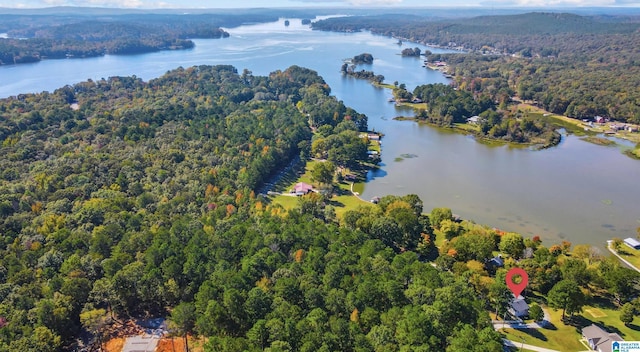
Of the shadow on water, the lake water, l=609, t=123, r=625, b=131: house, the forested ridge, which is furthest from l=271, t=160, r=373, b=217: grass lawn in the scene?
Answer: the forested ridge

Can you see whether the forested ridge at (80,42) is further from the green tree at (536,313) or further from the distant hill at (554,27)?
the green tree at (536,313)

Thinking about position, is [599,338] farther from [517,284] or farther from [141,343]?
[141,343]

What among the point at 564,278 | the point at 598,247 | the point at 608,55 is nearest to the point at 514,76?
the point at 608,55

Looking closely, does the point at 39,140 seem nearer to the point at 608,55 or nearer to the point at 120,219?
Answer: the point at 120,219

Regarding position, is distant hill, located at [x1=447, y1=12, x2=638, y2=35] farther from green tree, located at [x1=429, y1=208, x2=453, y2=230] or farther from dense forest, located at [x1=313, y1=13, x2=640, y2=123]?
green tree, located at [x1=429, y1=208, x2=453, y2=230]

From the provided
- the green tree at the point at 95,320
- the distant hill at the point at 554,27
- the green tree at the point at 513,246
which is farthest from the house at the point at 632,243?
the distant hill at the point at 554,27

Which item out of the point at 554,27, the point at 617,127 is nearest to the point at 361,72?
the point at 617,127
